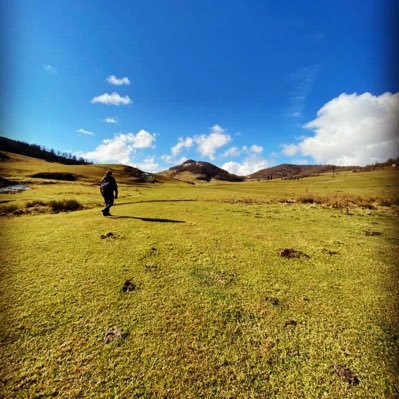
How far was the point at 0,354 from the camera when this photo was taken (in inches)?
211

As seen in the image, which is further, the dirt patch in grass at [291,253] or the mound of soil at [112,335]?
the dirt patch in grass at [291,253]

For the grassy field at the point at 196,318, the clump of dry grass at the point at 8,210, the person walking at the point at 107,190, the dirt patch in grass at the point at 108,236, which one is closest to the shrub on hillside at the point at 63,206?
the clump of dry grass at the point at 8,210

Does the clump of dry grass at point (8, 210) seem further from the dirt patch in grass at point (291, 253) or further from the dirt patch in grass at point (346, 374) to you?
the dirt patch in grass at point (346, 374)

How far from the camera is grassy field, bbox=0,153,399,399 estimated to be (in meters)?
4.84

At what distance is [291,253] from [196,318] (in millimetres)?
6173

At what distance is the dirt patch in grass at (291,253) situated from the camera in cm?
1087

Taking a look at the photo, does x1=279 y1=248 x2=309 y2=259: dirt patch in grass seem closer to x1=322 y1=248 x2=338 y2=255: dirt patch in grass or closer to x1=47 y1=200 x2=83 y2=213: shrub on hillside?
x1=322 y1=248 x2=338 y2=255: dirt patch in grass

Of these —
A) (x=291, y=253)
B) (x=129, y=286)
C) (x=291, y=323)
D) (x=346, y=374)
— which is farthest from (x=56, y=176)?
(x=346, y=374)

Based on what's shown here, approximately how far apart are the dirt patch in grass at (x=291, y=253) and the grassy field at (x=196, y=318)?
351 mm

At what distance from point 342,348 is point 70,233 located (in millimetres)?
13084

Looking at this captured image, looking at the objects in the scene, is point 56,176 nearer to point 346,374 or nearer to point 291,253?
point 291,253

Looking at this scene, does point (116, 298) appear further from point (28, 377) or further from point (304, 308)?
point (304, 308)

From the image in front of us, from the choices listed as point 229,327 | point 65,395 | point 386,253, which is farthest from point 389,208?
point 65,395

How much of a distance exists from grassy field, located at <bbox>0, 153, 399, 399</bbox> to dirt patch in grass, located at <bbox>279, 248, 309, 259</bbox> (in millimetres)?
351
